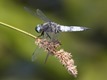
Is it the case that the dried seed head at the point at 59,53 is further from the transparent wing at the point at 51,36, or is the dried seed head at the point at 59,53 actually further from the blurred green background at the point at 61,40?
the blurred green background at the point at 61,40

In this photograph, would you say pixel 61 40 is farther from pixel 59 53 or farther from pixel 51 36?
pixel 59 53

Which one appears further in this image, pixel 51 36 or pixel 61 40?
pixel 61 40

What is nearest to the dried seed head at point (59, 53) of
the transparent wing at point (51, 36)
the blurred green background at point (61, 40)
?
the transparent wing at point (51, 36)

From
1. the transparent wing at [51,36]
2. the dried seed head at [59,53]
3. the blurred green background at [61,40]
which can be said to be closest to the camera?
the dried seed head at [59,53]

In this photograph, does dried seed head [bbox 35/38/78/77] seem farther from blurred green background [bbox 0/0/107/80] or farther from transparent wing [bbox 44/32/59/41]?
blurred green background [bbox 0/0/107/80]

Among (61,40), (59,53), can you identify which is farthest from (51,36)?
(61,40)

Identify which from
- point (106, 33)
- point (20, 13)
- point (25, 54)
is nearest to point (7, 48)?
point (25, 54)

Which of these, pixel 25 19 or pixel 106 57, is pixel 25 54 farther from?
pixel 106 57
